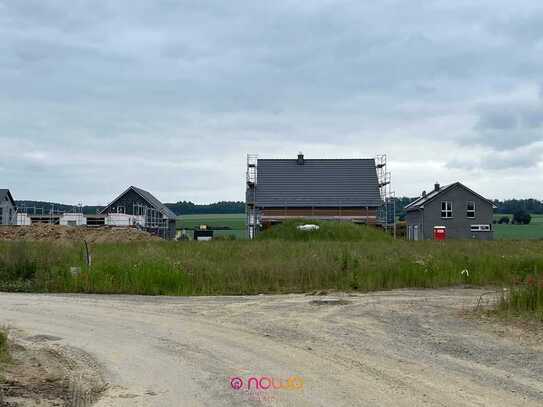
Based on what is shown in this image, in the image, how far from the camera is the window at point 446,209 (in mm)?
63469

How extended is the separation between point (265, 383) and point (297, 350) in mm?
1957

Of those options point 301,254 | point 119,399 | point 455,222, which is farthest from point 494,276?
point 455,222

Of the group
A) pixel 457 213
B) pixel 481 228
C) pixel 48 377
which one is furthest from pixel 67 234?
pixel 481 228

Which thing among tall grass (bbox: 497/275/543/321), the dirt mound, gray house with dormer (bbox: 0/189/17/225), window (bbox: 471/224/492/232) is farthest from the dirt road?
gray house with dormer (bbox: 0/189/17/225)

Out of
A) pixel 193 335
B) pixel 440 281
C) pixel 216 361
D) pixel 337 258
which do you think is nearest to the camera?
pixel 216 361

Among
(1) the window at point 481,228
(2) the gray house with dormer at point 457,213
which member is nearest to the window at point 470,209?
(2) the gray house with dormer at point 457,213

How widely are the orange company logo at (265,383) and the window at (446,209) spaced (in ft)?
192

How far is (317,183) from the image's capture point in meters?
60.2

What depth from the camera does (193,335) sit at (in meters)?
10.5

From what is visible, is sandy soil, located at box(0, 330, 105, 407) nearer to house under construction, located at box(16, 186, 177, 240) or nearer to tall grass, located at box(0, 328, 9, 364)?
tall grass, located at box(0, 328, 9, 364)

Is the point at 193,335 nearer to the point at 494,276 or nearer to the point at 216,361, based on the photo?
the point at 216,361

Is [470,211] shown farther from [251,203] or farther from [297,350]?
[297,350]

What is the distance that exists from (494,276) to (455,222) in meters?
45.1

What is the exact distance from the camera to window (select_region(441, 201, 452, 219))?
63.5 m
